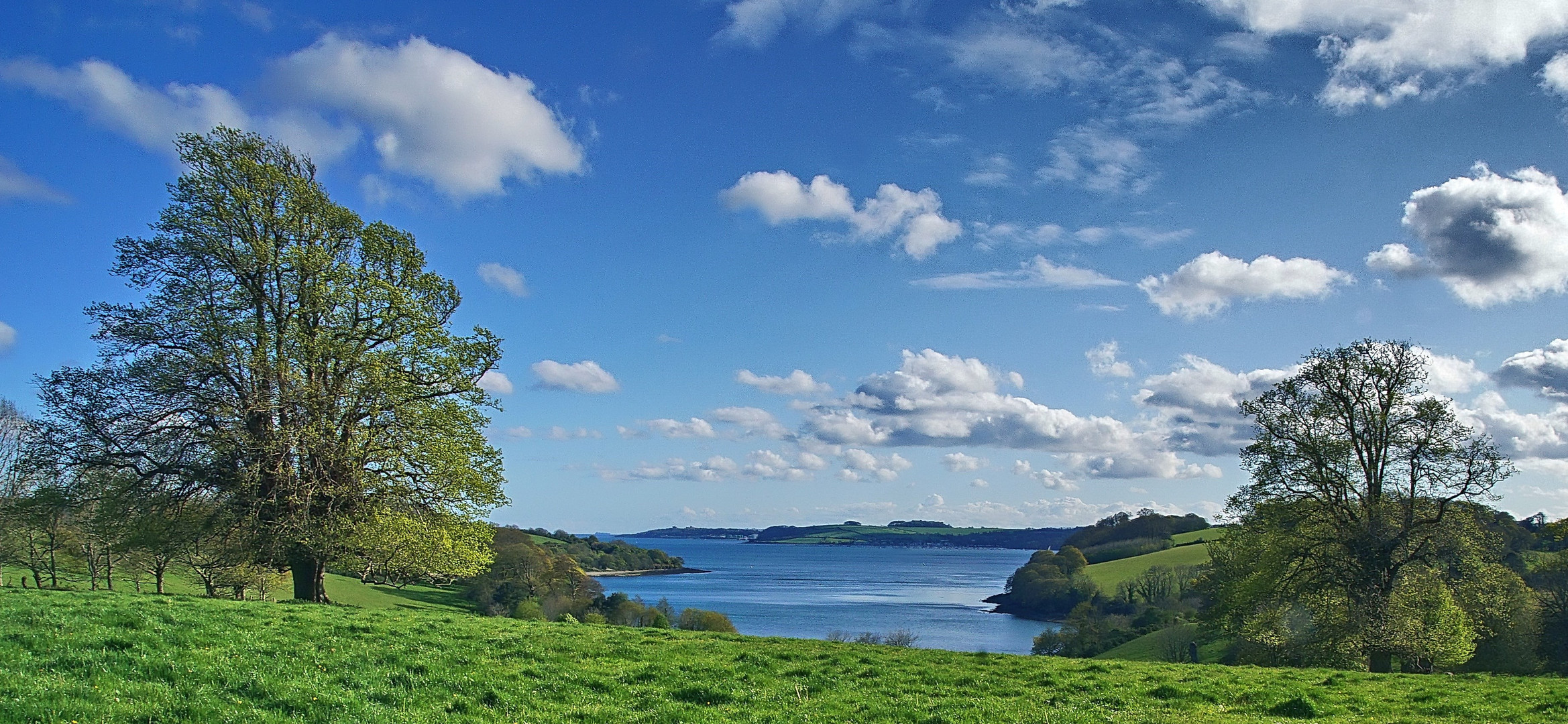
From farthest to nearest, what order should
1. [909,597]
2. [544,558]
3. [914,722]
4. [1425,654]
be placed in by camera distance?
[909,597] → [544,558] → [1425,654] → [914,722]

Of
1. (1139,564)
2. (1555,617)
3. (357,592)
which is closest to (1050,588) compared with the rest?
(1139,564)

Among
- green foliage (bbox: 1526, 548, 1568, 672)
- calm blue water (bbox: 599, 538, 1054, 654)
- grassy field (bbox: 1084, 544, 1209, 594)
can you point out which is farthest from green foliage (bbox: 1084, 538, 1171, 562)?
green foliage (bbox: 1526, 548, 1568, 672)

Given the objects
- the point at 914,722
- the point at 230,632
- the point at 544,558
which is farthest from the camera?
the point at 544,558

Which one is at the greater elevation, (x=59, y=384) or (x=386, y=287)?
(x=386, y=287)

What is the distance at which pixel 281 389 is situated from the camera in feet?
76.0

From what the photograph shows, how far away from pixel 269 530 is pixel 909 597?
136 meters

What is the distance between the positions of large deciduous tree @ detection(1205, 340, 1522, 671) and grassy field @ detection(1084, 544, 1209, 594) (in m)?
89.2

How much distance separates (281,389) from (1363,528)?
33921 mm

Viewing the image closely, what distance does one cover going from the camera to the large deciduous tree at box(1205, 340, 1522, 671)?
26500mm

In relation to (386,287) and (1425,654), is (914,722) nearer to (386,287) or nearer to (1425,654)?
(386,287)

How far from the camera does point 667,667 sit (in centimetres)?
1359

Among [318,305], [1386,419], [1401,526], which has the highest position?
[318,305]

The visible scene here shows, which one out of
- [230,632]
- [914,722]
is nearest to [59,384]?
[230,632]

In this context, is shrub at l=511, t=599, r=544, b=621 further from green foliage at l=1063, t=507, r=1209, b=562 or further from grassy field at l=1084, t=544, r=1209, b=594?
green foliage at l=1063, t=507, r=1209, b=562
